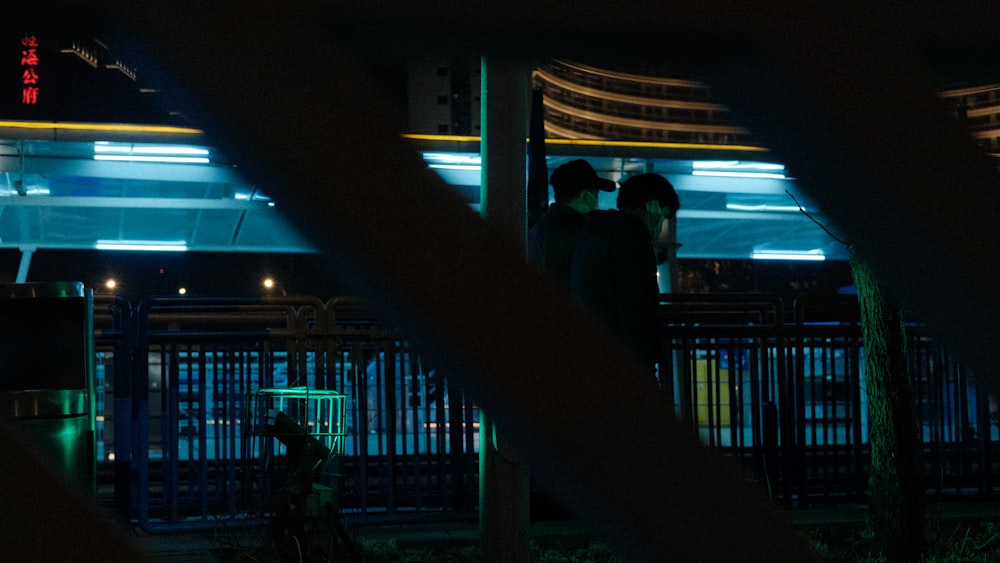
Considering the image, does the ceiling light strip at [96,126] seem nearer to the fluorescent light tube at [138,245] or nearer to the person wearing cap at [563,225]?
the fluorescent light tube at [138,245]

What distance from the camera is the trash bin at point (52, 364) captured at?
729 cm

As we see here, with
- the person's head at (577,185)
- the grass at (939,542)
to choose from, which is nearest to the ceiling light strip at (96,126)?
the person's head at (577,185)

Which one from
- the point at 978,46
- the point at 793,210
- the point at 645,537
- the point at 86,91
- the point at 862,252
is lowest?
the point at 645,537

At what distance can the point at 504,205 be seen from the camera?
20.8 ft

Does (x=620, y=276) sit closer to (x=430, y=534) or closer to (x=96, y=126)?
(x=430, y=534)

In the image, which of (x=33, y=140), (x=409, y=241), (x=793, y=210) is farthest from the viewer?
(x=793, y=210)

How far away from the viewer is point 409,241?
101 centimetres

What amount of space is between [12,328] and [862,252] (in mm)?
7015

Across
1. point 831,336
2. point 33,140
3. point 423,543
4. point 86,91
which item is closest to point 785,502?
point 831,336

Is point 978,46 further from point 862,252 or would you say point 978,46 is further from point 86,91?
point 86,91

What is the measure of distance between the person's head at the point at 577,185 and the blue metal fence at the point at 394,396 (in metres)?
2.48

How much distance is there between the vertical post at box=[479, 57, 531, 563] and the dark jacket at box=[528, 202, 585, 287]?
4.8 inches

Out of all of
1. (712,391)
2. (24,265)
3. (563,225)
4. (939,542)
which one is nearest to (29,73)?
(24,265)

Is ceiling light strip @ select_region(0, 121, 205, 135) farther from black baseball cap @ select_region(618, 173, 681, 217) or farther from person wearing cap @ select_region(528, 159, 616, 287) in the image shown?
black baseball cap @ select_region(618, 173, 681, 217)
